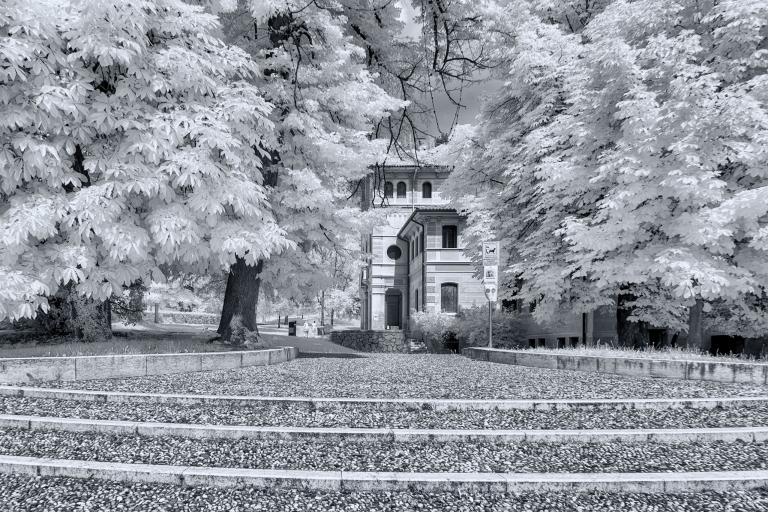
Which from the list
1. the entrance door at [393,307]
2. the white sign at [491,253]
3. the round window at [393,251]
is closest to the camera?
the white sign at [491,253]

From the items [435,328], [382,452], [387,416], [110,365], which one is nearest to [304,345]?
[435,328]

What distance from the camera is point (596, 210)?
15.2 m

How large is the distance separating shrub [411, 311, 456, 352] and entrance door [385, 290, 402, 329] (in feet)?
47.0

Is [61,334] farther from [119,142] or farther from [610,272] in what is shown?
[610,272]

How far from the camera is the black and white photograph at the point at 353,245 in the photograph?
14.7ft

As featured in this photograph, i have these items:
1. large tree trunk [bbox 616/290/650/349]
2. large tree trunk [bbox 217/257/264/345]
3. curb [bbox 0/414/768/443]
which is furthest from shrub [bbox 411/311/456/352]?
curb [bbox 0/414/768/443]

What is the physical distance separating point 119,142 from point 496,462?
9.12 m

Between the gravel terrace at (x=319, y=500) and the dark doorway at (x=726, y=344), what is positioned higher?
the gravel terrace at (x=319, y=500)

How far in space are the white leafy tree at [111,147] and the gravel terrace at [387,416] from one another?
3.61 metres

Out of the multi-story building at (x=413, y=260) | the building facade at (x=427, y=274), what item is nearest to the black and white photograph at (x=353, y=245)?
the building facade at (x=427, y=274)

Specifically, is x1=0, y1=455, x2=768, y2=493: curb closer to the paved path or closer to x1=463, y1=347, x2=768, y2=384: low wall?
x1=463, y1=347, x2=768, y2=384: low wall

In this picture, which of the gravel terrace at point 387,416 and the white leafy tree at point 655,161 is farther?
the white leafy tree at point 655,161

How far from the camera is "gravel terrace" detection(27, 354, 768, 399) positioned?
7254 mm

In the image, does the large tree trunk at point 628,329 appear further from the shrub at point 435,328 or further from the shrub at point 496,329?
the shrub at point 435,328
